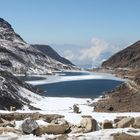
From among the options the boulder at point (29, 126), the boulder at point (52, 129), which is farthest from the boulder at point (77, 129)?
the boulder at point (29, 126)

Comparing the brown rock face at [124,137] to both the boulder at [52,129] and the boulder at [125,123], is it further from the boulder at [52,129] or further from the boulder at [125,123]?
the boulder at [52,129]

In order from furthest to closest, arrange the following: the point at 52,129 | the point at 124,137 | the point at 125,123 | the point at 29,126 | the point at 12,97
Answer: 1. the point at 12,97
2. the point at 125,123
3. the point at 52,129
4. the point at 29,126
5. the point at 124,137

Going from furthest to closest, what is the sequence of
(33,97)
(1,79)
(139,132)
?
(33,97)
(1,79)
(139,132)

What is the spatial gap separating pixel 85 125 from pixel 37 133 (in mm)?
3022

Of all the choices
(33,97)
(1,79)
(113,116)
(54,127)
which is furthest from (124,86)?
(54,127)

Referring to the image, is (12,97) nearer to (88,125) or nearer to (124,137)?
(88,125)

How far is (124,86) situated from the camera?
124 meters

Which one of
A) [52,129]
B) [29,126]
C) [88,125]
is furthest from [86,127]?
[29,126]

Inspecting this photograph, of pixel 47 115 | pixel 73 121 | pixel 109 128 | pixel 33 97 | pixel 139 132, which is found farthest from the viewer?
pixel 33 97

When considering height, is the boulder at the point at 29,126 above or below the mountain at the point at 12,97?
above

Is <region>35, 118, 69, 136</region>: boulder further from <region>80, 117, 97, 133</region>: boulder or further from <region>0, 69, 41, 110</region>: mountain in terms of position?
<region>0, 69, 41, 110</region>: mountain

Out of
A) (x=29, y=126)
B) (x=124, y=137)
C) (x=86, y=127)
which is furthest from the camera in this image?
(x=86, y=127)

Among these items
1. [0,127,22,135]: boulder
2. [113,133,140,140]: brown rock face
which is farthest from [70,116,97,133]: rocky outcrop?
[0,127,22,135]: boulder

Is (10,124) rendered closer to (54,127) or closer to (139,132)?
(54,127)
